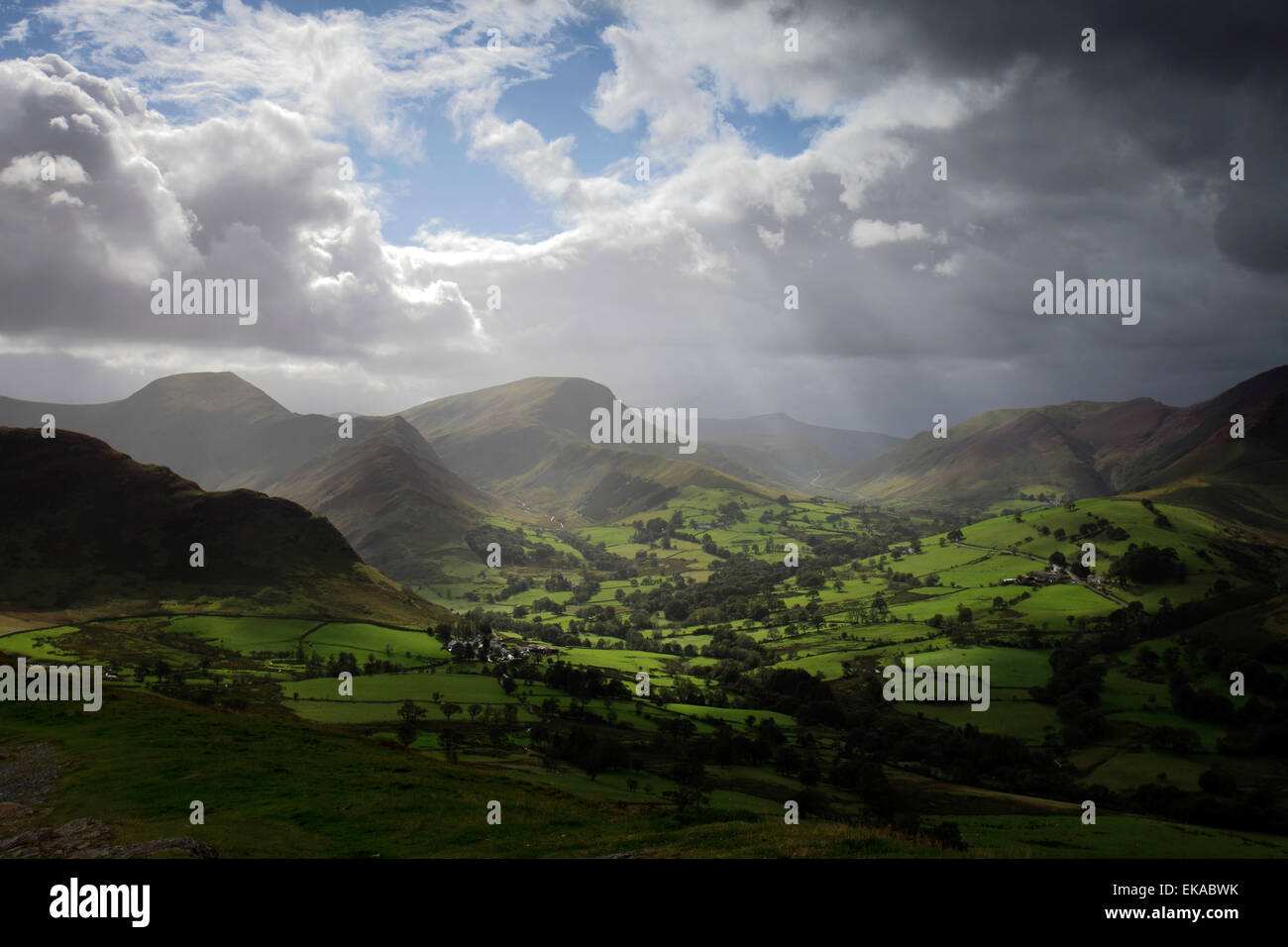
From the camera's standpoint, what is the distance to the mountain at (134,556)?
554 ft

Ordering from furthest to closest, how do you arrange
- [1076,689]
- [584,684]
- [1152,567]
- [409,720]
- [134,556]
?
1. [134,556]
2. [1152,567]
3. [584,684]
4. [1076,689]
5. [409,720]

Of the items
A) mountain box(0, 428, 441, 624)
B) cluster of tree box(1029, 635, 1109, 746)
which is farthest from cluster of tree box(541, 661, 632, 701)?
mountain box(0, 428, 441, 624)

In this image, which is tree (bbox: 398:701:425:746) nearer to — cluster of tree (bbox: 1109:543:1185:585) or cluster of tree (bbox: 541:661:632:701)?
cluster of tree (bbox: 541:661:632:701)

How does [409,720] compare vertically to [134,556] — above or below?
below

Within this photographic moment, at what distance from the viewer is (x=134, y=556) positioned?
18275cm

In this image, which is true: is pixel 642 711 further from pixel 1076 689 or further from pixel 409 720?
pixel 1076 689

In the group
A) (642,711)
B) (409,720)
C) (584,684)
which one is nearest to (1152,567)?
(642,711)

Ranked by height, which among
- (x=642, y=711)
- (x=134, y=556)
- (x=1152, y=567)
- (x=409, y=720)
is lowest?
(x=642, y=711)

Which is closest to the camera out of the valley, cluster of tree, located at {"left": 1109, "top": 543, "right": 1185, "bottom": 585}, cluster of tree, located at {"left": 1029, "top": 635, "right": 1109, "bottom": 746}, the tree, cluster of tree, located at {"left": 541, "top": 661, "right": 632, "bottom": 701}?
the valley

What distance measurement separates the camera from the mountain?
169 meters

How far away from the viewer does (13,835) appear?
31844 mm

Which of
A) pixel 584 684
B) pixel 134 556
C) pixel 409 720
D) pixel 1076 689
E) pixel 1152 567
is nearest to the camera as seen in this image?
pixel 409 720

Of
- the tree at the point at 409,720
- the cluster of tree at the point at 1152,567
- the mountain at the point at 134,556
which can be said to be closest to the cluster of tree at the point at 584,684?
the tree at the point at 409,720
